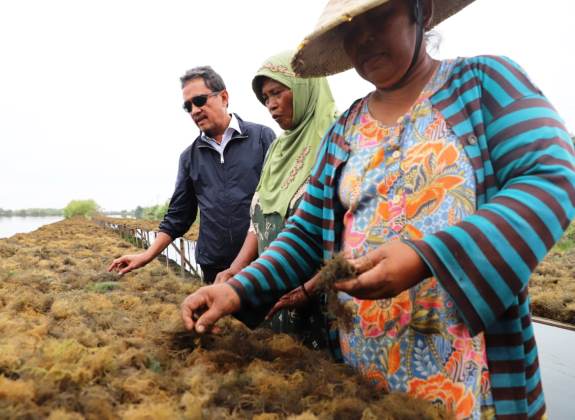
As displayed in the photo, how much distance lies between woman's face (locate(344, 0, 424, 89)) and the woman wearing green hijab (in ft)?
2.85

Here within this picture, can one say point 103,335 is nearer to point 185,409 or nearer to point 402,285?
point 185,409

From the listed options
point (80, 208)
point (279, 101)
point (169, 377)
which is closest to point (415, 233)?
point (169, 377)

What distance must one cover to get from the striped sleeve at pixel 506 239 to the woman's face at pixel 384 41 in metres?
0.45

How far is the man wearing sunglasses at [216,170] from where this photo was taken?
305cm

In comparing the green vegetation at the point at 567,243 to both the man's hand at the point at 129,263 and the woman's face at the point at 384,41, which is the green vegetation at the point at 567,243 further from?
the woman's face at the point at 384,41

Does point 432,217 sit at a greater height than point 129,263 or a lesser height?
greater

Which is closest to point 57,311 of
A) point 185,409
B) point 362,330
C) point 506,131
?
point 185,409

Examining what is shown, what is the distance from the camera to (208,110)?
10.2 ft

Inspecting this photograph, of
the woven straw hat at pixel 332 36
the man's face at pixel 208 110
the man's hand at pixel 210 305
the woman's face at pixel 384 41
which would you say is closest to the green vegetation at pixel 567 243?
the man's face at pixel 208 110

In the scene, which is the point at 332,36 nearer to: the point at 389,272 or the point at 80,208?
the point at 389,272

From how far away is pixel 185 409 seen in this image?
3.89 feet

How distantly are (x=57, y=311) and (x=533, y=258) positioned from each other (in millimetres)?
2172

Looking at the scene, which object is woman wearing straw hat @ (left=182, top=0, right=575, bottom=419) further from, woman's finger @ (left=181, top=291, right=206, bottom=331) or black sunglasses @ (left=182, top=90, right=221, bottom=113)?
black sunglasses @ (left=182, top=90, right=221, bottom=113)

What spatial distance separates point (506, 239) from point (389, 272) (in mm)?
250
